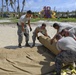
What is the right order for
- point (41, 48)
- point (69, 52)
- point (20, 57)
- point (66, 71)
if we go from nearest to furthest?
1. point (69, 52)
2. point (66, 71)
3. point (20, 57)
4. point (41, 48)

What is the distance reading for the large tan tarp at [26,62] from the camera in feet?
21.6

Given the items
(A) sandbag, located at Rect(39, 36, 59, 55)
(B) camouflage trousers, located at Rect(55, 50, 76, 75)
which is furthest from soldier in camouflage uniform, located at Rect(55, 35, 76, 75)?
(A) sandbag, located at Rect(39, 36, 59, 55)

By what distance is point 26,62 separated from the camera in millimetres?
7242

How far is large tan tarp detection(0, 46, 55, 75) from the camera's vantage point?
21.6 feet

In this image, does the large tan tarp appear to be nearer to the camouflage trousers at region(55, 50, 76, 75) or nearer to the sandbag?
the sandbag

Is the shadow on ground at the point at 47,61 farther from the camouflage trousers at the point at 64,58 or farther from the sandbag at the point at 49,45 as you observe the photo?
the camouflage trousers at the point at 64,58

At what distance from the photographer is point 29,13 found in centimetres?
893

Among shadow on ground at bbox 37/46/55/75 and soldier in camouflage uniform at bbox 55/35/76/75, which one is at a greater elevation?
soldier in camouflage uniform at bbox 55/35/76/75

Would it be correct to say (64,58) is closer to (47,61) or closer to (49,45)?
(47,61)

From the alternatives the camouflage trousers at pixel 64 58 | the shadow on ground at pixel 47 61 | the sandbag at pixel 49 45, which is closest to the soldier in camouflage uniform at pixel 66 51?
the camouflage trousers at pixel 64 58

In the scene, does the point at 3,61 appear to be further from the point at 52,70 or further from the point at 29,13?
the point at 29,13

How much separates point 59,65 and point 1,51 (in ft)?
8.19

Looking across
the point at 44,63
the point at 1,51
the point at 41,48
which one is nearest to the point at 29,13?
the point at 41,48

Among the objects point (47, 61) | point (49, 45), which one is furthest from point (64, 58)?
point (49, 45)
